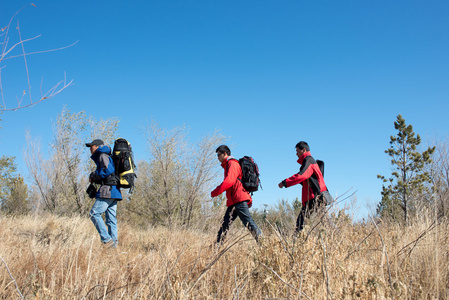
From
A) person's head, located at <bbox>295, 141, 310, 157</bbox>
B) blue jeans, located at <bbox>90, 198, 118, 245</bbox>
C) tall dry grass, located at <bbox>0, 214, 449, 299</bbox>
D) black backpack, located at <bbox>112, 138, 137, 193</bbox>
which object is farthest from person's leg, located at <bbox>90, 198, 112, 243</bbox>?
person's head, located at <bbox>295, 141, 310, 157</bbox>

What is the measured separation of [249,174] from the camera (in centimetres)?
544

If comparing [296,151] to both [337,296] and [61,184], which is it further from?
[61,184]

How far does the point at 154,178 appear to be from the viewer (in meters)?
14.6

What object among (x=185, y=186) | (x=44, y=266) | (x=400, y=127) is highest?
(x=400, y=127)

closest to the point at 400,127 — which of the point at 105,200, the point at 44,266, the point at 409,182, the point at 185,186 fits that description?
the point at 409,182

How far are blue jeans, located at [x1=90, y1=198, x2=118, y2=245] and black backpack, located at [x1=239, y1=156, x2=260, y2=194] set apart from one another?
7.07ft

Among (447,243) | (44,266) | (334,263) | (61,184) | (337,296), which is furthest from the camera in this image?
(61,184)

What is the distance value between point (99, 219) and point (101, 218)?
10 centimetres

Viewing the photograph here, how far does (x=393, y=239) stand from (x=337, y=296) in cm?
256

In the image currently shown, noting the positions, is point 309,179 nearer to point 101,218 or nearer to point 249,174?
point 249,174

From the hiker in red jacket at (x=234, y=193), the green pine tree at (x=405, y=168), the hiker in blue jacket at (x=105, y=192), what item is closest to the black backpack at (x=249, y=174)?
the hiker in red jacket at (x=234, y=193)

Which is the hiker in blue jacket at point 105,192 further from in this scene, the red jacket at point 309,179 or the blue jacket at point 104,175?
the red jacket at point 309,179

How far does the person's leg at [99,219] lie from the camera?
15.9 ft

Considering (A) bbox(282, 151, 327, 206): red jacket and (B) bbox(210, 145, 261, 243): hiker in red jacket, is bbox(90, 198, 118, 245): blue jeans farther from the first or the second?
(A) bbox(282, 151, 327, 206): red jacket
